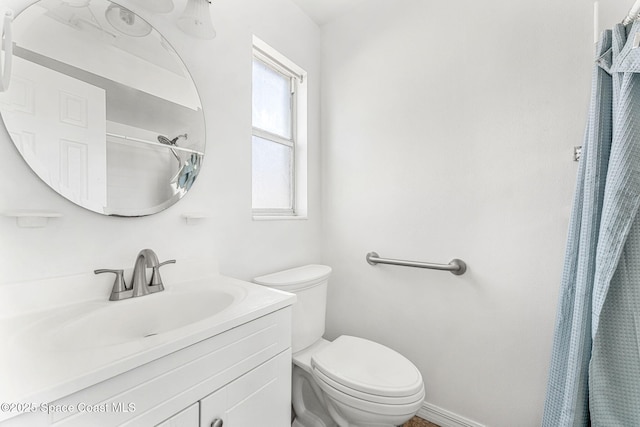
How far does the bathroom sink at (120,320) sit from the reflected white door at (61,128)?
0.31 metres

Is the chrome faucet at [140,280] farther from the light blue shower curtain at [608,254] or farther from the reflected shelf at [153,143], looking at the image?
the light blue shower curtain at [608,254]

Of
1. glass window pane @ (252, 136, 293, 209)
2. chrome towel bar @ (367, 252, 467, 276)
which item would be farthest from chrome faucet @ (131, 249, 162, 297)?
chrome towel bar @ (367, 252, 467, 276)

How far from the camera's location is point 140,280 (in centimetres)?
88

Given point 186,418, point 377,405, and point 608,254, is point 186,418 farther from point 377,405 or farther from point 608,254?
point 608,254

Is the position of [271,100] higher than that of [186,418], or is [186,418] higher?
[271,100]

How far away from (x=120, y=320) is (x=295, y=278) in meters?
0.72

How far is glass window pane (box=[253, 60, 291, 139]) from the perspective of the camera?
5.08 feet

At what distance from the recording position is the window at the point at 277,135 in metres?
1.54

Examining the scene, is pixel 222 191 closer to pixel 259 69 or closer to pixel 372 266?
pixel 259 69

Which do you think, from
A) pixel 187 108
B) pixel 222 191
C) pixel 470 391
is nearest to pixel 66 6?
pixel 187 108

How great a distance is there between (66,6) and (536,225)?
1.90m

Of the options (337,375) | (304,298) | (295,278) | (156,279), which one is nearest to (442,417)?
(337,375)

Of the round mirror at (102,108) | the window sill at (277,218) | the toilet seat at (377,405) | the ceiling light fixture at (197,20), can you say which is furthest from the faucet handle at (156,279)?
the ceiling light fixture at (197,20)

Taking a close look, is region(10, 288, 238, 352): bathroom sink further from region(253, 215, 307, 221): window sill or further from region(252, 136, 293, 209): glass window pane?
region(252, 136, 293, 209): glass window pane
